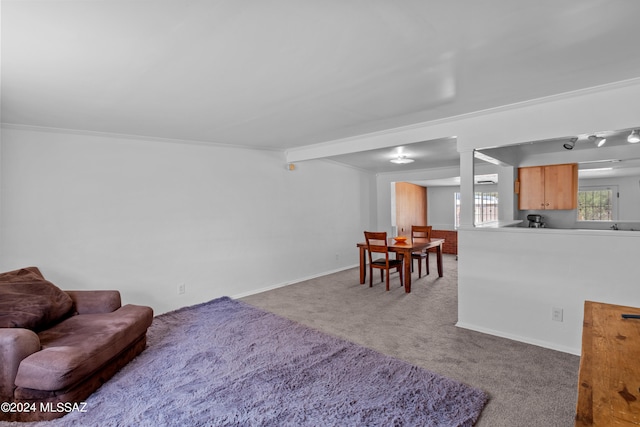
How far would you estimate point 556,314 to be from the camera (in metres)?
2.76

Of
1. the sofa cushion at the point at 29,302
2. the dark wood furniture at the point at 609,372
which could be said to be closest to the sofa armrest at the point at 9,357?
the sofa cushion at the point at 29,302

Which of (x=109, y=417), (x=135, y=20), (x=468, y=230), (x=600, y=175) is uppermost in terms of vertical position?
(x=135, y=20)

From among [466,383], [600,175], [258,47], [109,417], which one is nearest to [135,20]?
[258,47]

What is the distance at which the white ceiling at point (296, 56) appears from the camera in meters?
1.38

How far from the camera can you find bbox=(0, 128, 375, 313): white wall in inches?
119

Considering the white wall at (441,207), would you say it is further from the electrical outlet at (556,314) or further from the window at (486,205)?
the electrical outlet at (556,314)

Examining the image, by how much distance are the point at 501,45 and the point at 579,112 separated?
1381 mm

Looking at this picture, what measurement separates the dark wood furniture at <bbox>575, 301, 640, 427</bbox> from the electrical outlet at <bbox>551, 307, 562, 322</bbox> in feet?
4.48

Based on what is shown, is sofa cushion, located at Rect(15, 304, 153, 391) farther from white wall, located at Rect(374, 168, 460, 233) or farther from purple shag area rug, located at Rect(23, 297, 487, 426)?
white wall, located at Rect(374, 168, 460, 233)

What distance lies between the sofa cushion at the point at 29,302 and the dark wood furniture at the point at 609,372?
3.16m

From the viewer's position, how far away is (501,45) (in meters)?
1.72

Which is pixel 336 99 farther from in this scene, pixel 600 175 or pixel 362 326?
pixel 600 175

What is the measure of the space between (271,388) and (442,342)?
5.38 ft

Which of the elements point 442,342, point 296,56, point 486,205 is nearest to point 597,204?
point 486,205
